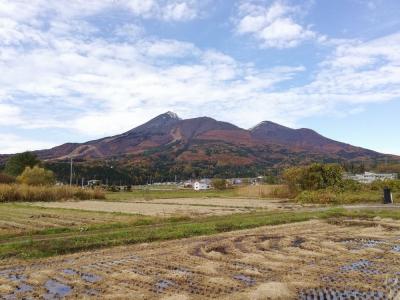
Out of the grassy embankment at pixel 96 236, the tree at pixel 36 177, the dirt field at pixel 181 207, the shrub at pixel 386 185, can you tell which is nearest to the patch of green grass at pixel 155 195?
the tree at pixel 36 177

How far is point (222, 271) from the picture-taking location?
30.5ft

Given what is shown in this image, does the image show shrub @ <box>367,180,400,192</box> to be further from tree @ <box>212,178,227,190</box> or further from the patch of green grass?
tree @ <box>212,178,227,190</box>

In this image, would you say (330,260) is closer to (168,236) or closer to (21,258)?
(168,236)

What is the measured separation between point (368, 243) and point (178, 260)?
6617mm

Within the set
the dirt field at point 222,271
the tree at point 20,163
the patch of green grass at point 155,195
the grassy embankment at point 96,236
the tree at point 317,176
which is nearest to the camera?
the dirt field at point 222,271

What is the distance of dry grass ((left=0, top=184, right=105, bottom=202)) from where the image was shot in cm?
4391

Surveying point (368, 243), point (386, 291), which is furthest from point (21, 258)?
point (368, 243)

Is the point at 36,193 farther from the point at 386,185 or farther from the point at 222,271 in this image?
the point at 222,271

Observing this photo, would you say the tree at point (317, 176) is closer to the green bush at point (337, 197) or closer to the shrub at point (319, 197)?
the green bush at point (337, 197)

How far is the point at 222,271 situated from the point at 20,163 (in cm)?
8514

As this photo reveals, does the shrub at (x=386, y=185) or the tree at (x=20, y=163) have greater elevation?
the tree at (x=20, y=163)

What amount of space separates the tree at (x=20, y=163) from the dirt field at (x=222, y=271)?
259 ft

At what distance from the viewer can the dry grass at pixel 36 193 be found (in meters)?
43.9

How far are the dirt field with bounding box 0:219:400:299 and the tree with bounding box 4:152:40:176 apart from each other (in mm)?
78852
